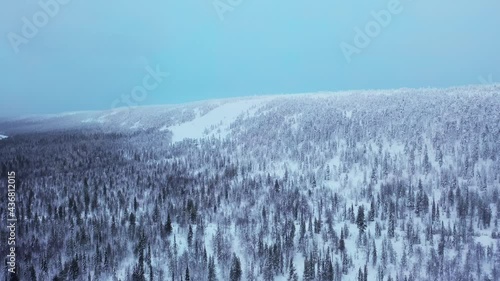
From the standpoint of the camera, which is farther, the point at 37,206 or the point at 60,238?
the point at 37,206

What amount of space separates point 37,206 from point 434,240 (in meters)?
53.4

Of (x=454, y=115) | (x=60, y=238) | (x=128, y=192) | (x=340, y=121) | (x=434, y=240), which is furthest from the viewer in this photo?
(x=340, y=121)

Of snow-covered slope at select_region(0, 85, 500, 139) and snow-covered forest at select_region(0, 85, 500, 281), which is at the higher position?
snow-covered slope at select_region(0, 85, 500, 139)

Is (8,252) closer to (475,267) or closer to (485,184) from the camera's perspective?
(475,267)

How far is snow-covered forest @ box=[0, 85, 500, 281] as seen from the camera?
114ft

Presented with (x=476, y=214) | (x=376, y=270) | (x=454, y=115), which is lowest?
(x=376, y=270)

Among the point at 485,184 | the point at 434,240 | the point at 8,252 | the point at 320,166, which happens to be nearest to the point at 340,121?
the point at 320,166

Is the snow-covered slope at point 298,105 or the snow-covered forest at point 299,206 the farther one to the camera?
the snow-covered slope at point 298,105

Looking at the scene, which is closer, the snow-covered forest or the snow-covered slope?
the snow-covered forest

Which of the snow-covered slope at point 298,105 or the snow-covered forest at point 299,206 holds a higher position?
the snow-covered slope at point 298,105

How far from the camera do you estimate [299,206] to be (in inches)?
1772

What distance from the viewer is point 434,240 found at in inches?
1417

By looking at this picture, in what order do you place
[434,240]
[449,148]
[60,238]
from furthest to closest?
[449,148] < [60,238] < [434,240]

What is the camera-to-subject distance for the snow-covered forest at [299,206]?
3475 cm
